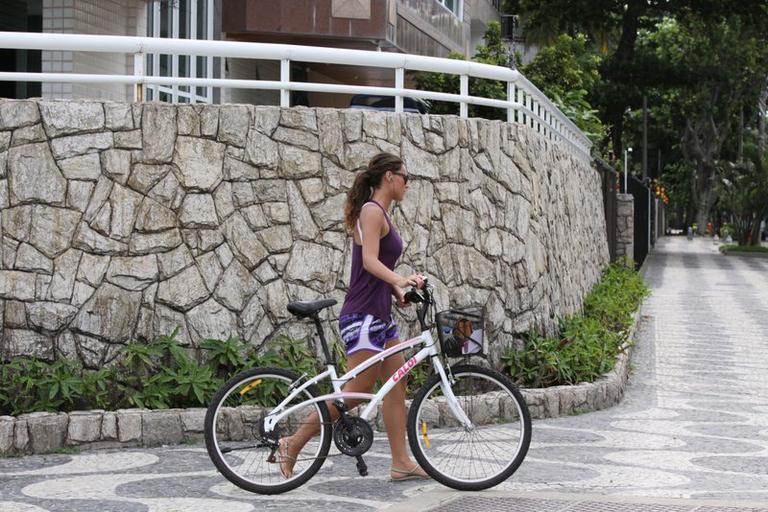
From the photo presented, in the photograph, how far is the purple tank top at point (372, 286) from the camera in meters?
7.54

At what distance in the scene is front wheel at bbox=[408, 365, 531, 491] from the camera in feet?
24.4

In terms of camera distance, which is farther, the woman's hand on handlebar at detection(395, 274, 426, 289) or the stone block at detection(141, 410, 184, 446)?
the stone block at detection(141, 410, 184, 446)

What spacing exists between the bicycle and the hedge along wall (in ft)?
8.78

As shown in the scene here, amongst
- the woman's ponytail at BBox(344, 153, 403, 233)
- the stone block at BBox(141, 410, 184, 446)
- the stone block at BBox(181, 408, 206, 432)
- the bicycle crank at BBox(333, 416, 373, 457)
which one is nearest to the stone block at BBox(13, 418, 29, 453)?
the stone block at BBox(141, 410, 184, 446)

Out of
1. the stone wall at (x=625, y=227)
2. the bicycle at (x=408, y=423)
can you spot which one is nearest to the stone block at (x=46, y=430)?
the bicycle at (x=408, y=423)

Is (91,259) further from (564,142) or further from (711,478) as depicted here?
(564,142)

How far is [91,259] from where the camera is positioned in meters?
10.0

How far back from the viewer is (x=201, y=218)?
33.7ft

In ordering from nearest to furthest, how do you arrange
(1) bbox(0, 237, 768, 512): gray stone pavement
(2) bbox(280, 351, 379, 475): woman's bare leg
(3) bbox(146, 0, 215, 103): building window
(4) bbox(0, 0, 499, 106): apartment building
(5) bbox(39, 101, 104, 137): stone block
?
(1) bbox(0, 237, 768, 512): gray stone pavement
(2) bbox(280, 351, 379, 475): woman's bare leg
(5) bbox(39, 101, 104, 137): stone block
(4) bbox(0, 0, 499, 106): apartment building
(3) bbox(146, 0, 215, 103): building window

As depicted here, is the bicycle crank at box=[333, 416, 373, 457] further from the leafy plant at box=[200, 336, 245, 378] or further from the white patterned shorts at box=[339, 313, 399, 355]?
the leafy plant at box=[200, 336, 245, 378]

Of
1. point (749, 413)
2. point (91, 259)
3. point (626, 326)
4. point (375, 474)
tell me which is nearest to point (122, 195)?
point (91, 259)

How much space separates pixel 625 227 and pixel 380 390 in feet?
74.1

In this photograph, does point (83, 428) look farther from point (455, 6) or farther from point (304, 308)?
point (455, 6)

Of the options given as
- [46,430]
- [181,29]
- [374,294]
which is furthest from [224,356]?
[181,29]
